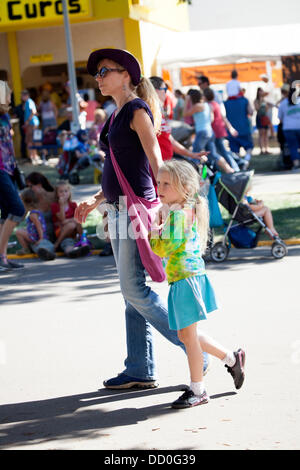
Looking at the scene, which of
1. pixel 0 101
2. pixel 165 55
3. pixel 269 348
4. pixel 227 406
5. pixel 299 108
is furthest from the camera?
pixel 165 55

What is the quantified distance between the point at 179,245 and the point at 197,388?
83cm

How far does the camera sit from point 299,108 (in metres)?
17.9

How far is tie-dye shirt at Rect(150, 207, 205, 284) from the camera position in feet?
16.1

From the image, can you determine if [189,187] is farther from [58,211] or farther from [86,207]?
[58,211]

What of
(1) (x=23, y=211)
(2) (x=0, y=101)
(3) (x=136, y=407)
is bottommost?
(3) (x=136, y=407)

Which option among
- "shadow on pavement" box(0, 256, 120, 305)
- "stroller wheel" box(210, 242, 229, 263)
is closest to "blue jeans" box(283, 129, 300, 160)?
"shadow on pavement" box(0, 256, 120, 305)

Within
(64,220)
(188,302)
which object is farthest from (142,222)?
(64,220)

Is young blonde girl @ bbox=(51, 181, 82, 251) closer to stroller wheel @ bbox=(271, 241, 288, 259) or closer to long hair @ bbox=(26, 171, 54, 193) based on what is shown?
long hair @ bbox=(26, 171, 54, 193)

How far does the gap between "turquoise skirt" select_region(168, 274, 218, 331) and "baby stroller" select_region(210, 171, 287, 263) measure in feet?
15.0

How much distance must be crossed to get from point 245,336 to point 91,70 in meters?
2.29

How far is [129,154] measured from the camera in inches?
202
